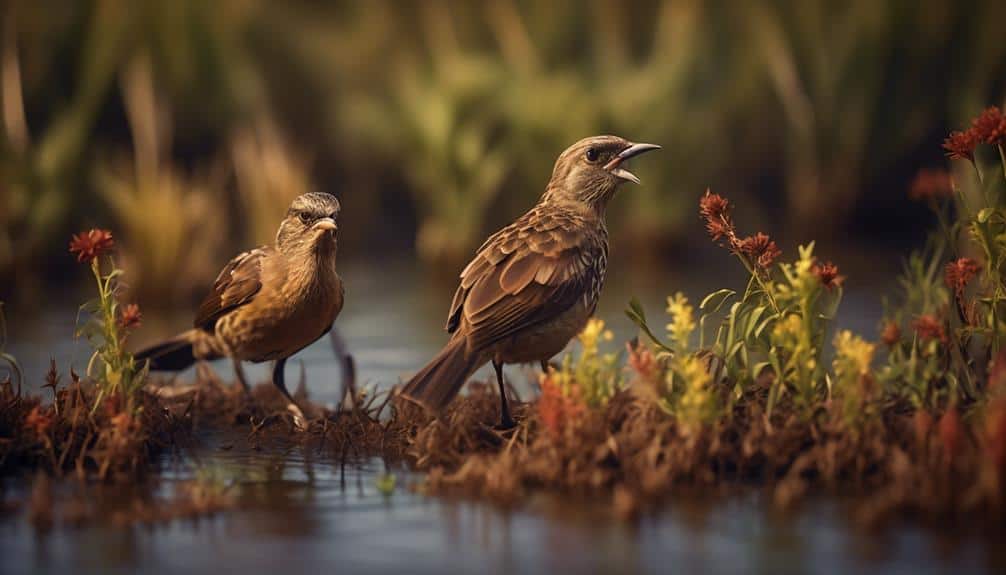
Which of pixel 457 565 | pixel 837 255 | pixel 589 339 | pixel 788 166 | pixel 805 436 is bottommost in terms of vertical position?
pixel 457 565

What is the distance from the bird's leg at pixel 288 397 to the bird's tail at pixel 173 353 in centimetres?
49

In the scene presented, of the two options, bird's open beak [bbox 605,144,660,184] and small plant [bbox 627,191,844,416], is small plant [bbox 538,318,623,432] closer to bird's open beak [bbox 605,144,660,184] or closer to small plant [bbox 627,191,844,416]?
small plant [bbox 627,191,844,416]

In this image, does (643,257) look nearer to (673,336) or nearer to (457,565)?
(673,336)

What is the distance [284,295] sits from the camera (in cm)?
791

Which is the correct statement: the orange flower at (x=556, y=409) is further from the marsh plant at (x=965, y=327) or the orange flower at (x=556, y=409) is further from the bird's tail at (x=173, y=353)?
the bird's tail at (x=173, y=353)

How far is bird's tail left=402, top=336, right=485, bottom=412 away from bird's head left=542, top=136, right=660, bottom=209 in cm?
129

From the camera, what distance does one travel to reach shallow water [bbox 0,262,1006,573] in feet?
17.0

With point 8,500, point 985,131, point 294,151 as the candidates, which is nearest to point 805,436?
point 985,131

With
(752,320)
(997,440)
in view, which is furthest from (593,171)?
(997,440)

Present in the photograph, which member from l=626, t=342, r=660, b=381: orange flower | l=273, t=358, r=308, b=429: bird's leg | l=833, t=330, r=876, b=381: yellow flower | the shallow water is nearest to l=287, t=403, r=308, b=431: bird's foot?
l=273, t=358, r=308, b=429: bird's leg

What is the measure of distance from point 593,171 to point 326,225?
1.46 meters

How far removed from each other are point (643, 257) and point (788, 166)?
1806 mm

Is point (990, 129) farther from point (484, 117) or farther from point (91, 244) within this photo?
point (484, 117)

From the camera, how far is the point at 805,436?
6363mm
